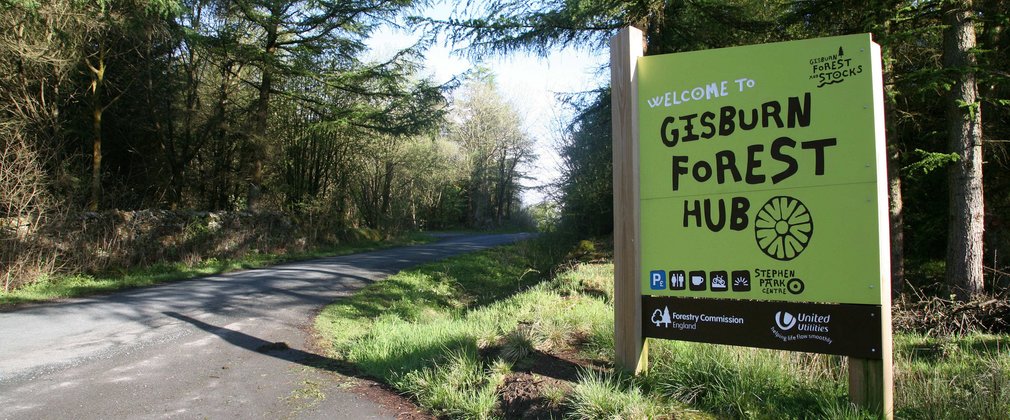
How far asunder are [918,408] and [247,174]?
74.6 feet

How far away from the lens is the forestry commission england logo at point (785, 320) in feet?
12.4

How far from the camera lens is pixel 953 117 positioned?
8516 mm

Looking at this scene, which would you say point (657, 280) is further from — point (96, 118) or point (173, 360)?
point (96, 118)

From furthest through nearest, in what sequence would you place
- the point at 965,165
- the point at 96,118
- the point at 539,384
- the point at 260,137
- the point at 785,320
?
1. the point at 260,137
2. the point at 96,118
3. the point at 965,165
4. the point at 539,384
5. the point at 785,320

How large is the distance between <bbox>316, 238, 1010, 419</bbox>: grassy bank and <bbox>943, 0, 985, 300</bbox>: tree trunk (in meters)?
2.22

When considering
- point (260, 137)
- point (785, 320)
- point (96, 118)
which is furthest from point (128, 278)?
point (785, 320)

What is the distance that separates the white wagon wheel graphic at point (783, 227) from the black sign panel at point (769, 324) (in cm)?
36

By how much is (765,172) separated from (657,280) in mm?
1091

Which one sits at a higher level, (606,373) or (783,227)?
(783,227)

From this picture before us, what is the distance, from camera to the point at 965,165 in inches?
331

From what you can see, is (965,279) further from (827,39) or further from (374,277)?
(374,277)

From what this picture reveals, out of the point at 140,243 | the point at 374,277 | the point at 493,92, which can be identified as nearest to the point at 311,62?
the point at 140,243

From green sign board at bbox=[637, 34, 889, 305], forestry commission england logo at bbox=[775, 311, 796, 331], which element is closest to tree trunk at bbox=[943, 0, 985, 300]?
green sign board at bbox=[637, 34, 889, 305]

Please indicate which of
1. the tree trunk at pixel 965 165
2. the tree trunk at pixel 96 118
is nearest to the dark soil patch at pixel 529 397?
the tree trunk at pixel 965 165
